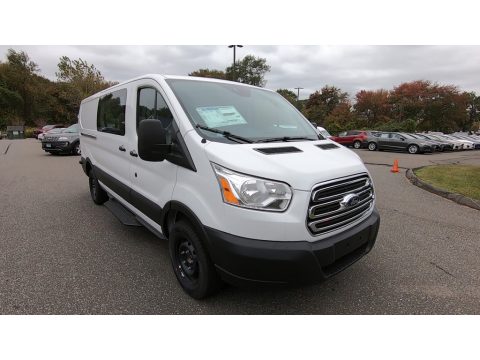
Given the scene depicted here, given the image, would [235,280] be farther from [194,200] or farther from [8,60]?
[8,60]

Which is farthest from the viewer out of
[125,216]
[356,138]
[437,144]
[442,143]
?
[356,138]

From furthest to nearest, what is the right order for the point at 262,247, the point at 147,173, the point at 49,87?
the point at 49,87 < the point at 147,173 < the point at 262,247

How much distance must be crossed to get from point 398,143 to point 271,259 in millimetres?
20907

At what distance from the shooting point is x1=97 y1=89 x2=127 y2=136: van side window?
3900mm

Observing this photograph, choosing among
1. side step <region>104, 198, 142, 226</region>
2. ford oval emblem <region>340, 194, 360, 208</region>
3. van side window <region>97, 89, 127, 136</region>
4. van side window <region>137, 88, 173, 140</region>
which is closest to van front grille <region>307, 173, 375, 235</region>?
ford oval emblem <region>340, 194, 360, 208</region>

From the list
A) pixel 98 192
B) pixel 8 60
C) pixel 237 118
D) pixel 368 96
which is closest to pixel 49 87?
pixel 8 60

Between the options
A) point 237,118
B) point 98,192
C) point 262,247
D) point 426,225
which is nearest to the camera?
point 262,247

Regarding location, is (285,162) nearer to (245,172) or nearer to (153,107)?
(245,172)

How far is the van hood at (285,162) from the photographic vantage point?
2207 millimetres

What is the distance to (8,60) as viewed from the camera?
50938mm

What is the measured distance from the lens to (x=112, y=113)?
4.31 m

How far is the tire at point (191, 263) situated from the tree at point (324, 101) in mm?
52077

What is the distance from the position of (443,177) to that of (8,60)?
65706 mm

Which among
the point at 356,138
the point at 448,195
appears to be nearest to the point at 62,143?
the point at 448,195
